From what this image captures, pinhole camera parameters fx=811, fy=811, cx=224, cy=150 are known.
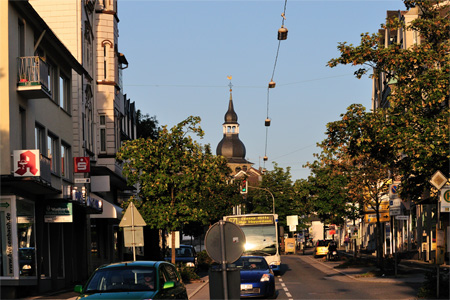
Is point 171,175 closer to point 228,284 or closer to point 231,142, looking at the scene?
point 228,284

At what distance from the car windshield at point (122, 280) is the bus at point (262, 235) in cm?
2354

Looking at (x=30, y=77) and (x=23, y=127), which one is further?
(x=23, y=127)

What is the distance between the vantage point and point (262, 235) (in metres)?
38.6

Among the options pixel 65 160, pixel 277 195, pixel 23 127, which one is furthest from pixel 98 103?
pixel 277 195

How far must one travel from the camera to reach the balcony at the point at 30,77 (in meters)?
26.4

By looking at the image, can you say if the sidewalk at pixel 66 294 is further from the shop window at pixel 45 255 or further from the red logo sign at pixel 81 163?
the red logo sign at pixel 81 163

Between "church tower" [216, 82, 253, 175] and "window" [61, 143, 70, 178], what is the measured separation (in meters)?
148

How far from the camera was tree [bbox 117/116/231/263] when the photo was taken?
115ft

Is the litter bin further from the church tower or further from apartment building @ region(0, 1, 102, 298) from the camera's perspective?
the church tower

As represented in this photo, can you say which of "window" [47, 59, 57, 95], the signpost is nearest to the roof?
"window" [47, 59, 57, 95]

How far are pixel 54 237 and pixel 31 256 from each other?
160 inches

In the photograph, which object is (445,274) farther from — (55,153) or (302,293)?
(55,153)

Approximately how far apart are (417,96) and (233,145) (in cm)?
16294

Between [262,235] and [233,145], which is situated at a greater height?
[233,145]
